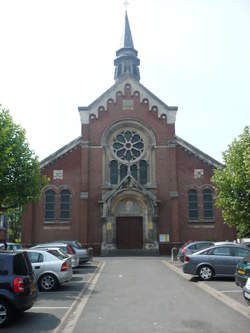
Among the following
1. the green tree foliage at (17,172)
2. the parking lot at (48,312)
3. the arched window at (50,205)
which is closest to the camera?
the parking lot at (48,312)

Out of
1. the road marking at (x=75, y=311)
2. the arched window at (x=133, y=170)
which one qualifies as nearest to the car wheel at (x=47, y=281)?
the road marking at (x=75, y=311)

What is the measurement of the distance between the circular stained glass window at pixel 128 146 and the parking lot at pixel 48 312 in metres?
19.9

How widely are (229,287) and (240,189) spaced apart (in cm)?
1004

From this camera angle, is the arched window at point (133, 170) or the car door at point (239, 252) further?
the arched window at point (133, 170)

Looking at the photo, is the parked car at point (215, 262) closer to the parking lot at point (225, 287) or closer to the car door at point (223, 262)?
the car door at point (223, 262)

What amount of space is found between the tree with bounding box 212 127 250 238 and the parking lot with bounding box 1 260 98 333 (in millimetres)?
12009

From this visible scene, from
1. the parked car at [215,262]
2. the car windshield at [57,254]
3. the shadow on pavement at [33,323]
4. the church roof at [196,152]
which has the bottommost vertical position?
the shadow on pavement at [33,323]

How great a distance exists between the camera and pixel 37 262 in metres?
12.9

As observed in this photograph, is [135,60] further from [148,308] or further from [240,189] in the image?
[148,308]

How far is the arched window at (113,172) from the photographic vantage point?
32.6 metres

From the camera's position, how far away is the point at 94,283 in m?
14.8

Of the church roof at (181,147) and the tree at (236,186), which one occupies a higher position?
the church roof at (181,147)

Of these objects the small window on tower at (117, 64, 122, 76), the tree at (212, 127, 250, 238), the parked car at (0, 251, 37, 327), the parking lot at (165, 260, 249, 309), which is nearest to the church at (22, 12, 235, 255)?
the tree at (212, 127, 250, 238)

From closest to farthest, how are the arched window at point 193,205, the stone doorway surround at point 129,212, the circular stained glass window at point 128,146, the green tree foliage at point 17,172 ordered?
the green tree foliage at point 17,172
the stone doorway surround at point 129,212
the arched window at point 193,205
the circular stained glass window at point 128,146
